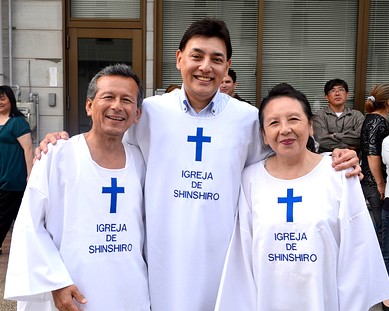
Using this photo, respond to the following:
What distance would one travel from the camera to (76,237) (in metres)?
2.34

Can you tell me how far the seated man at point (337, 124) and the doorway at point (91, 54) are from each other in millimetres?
2425

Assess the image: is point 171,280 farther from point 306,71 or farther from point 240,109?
point 306,71

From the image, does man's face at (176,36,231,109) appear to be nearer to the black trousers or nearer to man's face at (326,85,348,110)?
man's face at (326,85,348,110)

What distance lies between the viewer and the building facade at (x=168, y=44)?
6.56 meters

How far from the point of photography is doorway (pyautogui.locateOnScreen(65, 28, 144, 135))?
6621mm

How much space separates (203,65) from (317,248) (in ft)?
3.28

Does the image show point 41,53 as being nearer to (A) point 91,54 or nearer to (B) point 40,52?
(B) point 40,52

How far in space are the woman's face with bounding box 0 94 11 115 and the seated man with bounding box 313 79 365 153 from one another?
128 inches

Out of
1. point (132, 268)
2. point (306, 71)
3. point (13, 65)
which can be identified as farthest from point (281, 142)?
point (13, 65)

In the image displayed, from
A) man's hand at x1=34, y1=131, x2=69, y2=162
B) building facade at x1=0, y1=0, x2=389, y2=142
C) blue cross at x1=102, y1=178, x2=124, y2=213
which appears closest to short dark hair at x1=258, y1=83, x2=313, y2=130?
blue cross at x1=102, y1=178, x2=124, y2=213

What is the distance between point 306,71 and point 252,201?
4668 mm

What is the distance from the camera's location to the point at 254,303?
2.42 metres

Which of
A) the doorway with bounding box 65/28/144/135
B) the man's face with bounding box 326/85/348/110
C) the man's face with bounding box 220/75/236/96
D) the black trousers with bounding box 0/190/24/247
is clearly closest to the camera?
the man's face with bounding box 220/75/236/96

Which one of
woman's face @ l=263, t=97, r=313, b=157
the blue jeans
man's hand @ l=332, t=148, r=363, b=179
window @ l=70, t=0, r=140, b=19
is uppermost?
window @ l=70, t=0, r=140, b=19
